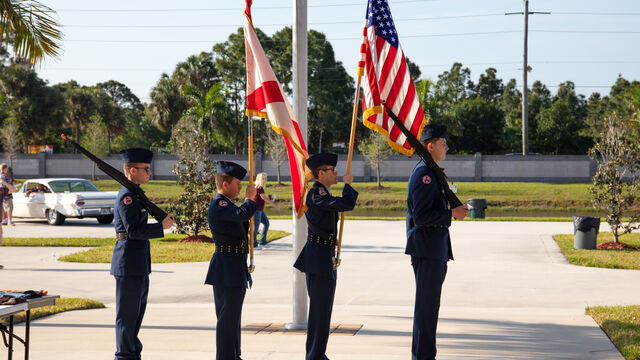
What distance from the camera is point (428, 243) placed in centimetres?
662

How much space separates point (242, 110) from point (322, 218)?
59359 mm

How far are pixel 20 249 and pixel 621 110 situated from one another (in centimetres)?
5889

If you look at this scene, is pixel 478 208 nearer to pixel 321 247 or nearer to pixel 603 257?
pixel 603 257

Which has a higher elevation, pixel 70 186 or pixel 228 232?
pixel 228 232

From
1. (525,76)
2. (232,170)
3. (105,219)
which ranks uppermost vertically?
(525,76)

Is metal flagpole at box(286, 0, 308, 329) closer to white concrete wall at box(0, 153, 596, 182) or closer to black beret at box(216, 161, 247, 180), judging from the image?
black beret at box(216, 161, 247, 180)

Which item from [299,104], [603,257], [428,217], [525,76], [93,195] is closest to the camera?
[428,217]

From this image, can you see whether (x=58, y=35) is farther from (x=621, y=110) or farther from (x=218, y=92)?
(x=621, y=110)

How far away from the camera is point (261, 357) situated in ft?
23.6

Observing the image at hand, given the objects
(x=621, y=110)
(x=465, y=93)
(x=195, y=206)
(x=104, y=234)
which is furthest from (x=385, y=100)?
(x=465, y=93)

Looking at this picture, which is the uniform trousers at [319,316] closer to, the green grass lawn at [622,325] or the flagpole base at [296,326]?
the flagpole base at [296,326]

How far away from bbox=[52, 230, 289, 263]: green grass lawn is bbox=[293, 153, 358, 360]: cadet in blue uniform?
29.7ft

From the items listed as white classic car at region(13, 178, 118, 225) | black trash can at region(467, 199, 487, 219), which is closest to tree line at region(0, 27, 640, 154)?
black trash can at region(467, 199, 487, 219)

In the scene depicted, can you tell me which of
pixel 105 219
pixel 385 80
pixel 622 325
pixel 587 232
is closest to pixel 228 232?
pixel 385 80
